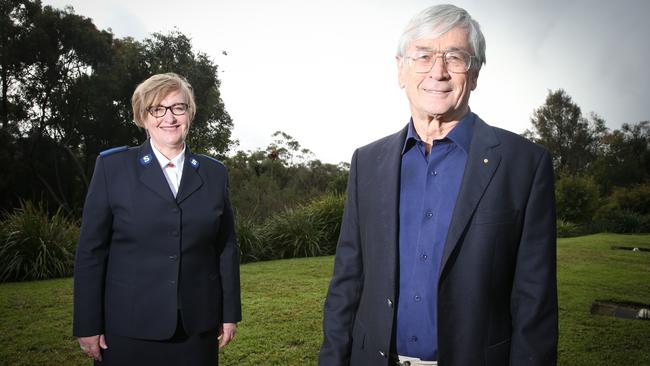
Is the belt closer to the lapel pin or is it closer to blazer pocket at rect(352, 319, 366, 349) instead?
blazer pocket at rect(352, 319, 366, 349)

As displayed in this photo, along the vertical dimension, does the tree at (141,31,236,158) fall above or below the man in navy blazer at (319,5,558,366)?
above

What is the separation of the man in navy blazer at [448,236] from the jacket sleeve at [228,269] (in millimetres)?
925

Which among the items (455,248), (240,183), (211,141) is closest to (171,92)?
(455,248)

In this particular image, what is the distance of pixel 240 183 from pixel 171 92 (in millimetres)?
16511

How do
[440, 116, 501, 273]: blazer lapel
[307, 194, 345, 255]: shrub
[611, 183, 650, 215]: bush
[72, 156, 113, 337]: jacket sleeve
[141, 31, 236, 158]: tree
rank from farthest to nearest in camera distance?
[611, 183, 650, 215]: bush
[141, 31, 236, 158]: tree
[307, 194, 345, 255]: shrub
[72, 156, 113, 337]: jacket sleeve
[440, 116, 501, 273]: blazer lapel

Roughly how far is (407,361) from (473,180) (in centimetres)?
76

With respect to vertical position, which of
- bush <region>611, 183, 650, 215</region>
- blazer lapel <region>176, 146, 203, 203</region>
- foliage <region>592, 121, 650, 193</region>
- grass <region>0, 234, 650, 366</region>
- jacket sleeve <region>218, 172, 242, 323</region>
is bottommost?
grass <region>0, 234, 650, 366</region>

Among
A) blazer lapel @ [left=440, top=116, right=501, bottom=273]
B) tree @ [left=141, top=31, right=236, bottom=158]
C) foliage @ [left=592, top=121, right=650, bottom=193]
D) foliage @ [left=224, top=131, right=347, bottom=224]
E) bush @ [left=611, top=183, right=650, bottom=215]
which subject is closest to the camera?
blazer lapel @ [left=440, top=116, right=501, bottom=273]

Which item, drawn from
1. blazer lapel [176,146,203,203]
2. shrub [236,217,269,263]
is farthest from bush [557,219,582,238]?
blazer lapel [176,146,203,203]

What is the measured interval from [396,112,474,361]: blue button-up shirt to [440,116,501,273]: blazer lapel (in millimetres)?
67

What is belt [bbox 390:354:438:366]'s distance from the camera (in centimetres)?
175

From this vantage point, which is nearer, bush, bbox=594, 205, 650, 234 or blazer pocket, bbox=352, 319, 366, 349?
blazer pocket, bbox=352, 319, 366, 349

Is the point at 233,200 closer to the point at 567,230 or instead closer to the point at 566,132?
the point at 567,230

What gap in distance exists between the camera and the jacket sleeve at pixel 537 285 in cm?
165
